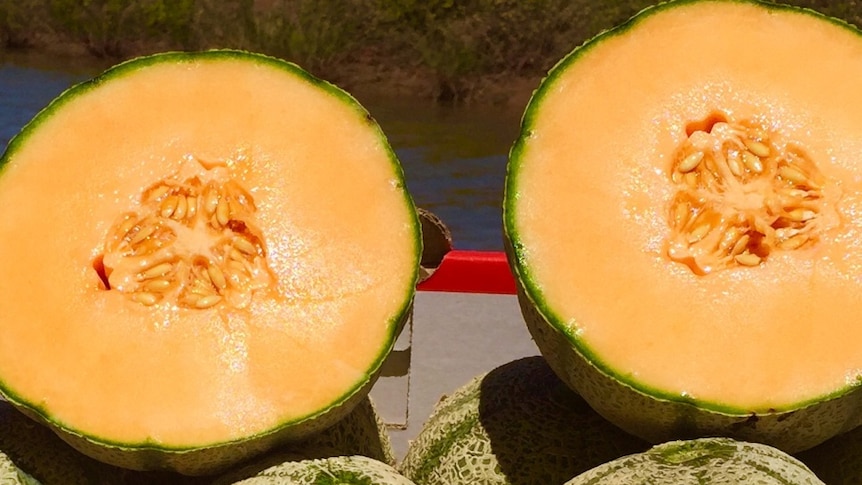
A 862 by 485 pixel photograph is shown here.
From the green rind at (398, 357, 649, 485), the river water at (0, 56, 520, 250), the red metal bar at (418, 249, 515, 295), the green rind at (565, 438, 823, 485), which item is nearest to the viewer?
the green rind at (565, 438, 823, 485)

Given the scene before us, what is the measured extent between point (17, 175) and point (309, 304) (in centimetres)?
35

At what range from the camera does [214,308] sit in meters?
0.97

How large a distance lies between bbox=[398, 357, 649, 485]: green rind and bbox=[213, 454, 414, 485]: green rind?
6.4 inches

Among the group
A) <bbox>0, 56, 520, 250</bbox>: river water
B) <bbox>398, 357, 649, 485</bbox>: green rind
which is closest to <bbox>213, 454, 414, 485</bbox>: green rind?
<bbox>398, 357, 649, 485</bbox>: green rind

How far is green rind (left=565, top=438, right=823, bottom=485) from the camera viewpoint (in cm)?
85

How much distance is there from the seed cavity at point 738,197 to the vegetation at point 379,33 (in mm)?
2708

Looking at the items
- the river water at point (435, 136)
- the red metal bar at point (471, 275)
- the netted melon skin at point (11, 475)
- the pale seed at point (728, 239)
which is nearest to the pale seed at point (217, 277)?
the netted melon skin at point (11, 475)

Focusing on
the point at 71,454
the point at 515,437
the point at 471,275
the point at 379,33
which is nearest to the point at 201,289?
the point at 71,454

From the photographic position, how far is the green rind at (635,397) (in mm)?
901

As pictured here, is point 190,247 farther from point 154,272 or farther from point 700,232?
point 700,232

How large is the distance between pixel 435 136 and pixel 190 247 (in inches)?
126

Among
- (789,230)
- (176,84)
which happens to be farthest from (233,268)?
(789,230)

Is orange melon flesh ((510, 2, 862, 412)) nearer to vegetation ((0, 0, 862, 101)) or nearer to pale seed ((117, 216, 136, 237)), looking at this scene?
pale seed ((117, 216, 136, 237))

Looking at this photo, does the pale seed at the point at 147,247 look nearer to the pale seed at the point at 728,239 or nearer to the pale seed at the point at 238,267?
the pale seed at the point at 238,267
